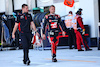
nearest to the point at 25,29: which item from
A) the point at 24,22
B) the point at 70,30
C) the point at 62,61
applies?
the point at 24,22

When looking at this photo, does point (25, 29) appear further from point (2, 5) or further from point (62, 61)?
point (2, 5)

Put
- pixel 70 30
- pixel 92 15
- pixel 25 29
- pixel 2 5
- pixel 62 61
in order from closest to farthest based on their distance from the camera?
1. pixel 25 29
2. pixel 62 61
3. pixel 70 30
4. pixel 92 15
5. pixel 2 5

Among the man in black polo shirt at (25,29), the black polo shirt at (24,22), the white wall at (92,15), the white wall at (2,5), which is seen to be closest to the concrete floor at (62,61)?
the man in black polo shirt at (25,29)

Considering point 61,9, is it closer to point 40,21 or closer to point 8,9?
point 40,21

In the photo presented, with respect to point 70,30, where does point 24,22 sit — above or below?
above

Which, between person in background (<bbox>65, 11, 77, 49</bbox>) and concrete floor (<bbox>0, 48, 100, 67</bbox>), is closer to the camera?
concrete floor (<bbox>0, 48, 100, 67</bbox>)

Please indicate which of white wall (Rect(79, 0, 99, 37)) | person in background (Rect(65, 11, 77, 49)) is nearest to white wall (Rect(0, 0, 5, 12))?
white wall (Rect(79, 0, 99, 37))

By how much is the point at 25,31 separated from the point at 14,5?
12.6m

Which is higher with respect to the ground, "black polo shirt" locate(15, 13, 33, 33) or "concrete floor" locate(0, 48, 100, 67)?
"black polo shirt" locate(15, 13, 33, 33)

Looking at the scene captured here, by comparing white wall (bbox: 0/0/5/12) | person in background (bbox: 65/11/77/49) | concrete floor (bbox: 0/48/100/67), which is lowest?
concrete floor (bbox: 0/48/100/67)

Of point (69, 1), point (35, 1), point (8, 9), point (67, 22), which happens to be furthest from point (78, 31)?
point (8, 9)

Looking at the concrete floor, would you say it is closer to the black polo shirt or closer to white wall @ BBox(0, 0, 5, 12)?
the black polo shirt

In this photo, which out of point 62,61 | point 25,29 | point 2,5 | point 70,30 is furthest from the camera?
point 2,5

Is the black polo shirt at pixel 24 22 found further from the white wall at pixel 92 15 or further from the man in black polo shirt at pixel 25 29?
the white wall at pixel 92 15
